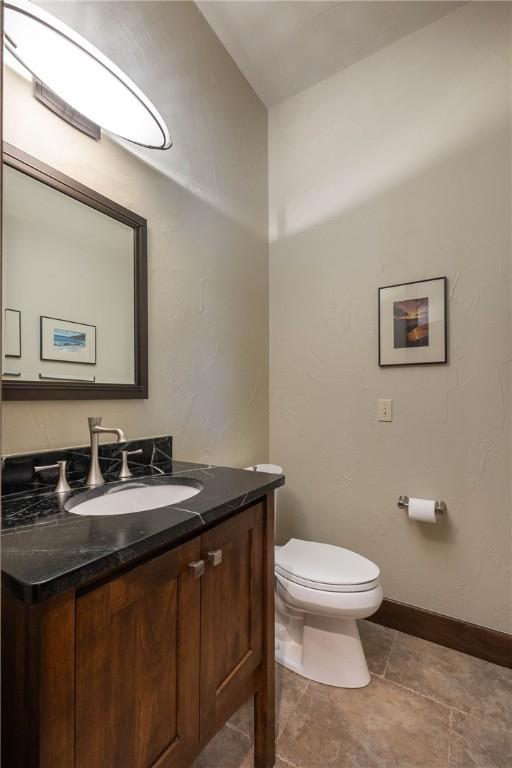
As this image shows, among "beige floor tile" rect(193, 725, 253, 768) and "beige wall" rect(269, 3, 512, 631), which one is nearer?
"beige floor tile" rect(193, 725, 253, 768)

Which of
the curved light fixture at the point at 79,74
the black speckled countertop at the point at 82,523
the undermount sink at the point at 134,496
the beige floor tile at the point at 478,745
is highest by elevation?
the curved light fixture at the point at 79,74

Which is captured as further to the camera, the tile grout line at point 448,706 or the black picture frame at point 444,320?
the black picture frame at point 444,320

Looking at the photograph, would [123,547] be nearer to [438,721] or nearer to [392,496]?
[438,721]

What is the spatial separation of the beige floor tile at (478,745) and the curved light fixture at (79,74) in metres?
2.23

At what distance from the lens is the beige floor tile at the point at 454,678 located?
1313 millimetres

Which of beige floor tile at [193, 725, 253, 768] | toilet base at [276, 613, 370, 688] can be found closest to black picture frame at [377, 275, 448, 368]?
toilet base at [276, 613, 370, 688]

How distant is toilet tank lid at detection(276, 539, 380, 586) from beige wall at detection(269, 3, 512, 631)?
13.7 inches

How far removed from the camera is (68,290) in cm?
114

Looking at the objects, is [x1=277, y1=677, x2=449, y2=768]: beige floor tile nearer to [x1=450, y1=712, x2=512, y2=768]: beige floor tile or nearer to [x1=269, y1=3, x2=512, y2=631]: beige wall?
[x1=450, y1=712, x2=512, y2=768]: beige floor tile

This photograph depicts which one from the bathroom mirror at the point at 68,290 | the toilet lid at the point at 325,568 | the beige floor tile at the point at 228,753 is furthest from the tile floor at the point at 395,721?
the bathroom mirror at the point at 68,290

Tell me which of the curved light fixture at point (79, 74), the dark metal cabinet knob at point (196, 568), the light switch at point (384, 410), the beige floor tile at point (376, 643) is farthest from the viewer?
the light switch at point (384, 410)

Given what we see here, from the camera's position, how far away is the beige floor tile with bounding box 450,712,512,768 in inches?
43.8

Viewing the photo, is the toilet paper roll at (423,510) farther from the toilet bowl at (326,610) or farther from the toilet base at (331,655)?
the toilet base at (331,655)

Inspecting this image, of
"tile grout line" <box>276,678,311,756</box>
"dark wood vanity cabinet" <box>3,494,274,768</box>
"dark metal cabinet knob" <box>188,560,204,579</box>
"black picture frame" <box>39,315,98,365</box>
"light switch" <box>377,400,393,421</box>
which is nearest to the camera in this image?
"dark wood vanity cabinet" <box>3,494,274,768</box>
